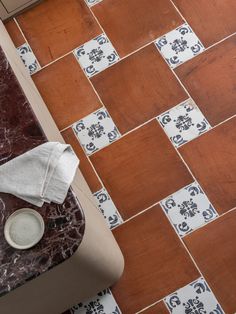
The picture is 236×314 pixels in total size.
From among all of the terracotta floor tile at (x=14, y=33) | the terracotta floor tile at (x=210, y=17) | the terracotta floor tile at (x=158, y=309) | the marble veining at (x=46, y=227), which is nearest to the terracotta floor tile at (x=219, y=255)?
→ the terracotta floor tile at (x=158, y=309)

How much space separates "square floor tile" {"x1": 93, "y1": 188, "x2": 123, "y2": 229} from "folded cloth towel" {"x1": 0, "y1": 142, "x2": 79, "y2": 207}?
1.67 ft

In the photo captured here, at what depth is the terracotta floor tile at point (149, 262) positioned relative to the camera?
4.79 ft

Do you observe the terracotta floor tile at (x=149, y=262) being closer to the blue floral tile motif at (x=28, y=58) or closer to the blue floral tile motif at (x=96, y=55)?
the blue floral tile motif at (x=96, y=55)

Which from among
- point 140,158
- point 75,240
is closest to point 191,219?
point 140,158

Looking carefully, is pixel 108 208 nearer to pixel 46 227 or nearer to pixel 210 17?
pixel 46 227

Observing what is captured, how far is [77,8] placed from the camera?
74.9 inches

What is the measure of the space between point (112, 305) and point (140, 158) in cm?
53

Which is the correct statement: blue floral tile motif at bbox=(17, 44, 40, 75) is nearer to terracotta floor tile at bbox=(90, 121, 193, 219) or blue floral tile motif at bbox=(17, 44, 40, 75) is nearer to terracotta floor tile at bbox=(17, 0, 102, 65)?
terracotta floor tile at bbox=(17, 0, 102, 65)

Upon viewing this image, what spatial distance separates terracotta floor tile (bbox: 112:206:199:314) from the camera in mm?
1459

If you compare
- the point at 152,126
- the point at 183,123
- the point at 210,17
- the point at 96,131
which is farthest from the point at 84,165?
the point at 210,17

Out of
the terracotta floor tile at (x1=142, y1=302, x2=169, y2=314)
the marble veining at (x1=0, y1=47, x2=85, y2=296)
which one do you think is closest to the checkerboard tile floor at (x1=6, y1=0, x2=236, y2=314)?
the terracotta floor tile at (x1=142, y1=302, x2=169, y2=314)

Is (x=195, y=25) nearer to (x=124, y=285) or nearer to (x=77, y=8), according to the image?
(x=77, y=8)

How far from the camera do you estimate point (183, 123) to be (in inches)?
64.7

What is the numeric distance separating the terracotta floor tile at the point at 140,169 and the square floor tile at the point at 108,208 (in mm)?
18
